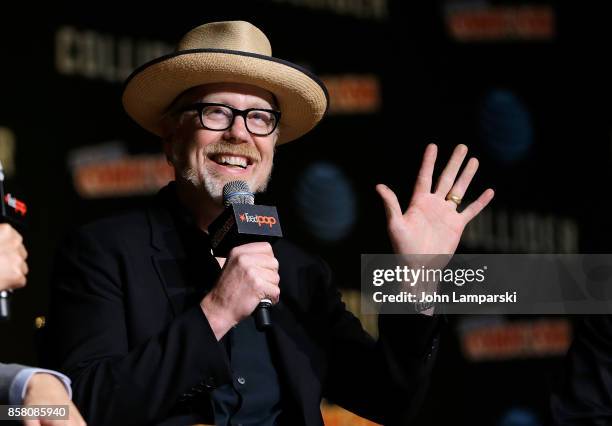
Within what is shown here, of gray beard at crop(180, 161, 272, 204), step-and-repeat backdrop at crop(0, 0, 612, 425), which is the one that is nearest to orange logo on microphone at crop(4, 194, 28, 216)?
gray beard at crop(180, 161, 272, 204)

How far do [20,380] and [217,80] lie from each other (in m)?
1.07

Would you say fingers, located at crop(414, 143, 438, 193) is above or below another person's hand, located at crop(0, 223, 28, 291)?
above

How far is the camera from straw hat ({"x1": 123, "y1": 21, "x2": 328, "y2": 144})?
2393 millimetres

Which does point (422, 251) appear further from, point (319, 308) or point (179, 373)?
point (179, 373)

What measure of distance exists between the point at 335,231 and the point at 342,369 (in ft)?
5.28

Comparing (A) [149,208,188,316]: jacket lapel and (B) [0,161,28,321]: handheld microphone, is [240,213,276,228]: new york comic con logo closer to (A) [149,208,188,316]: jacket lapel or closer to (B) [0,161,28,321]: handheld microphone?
(A) [149,208,188,316]: jacket lapel

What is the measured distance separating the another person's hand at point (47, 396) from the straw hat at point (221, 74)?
1033 mm

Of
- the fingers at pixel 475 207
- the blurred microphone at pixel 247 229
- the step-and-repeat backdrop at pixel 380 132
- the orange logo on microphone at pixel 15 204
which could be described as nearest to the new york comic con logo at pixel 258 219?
the blurred microphone at pixel 247 229

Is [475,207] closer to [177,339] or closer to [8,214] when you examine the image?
[177,339]

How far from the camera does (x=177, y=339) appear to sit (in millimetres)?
1995

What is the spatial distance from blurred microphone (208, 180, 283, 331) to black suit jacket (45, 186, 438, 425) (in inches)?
5.8

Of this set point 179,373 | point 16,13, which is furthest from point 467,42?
point 179,373

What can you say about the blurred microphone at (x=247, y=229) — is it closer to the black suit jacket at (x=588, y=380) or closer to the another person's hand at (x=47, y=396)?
the another person's hand at (x=47, y=396)

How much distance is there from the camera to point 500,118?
14.5 ft
